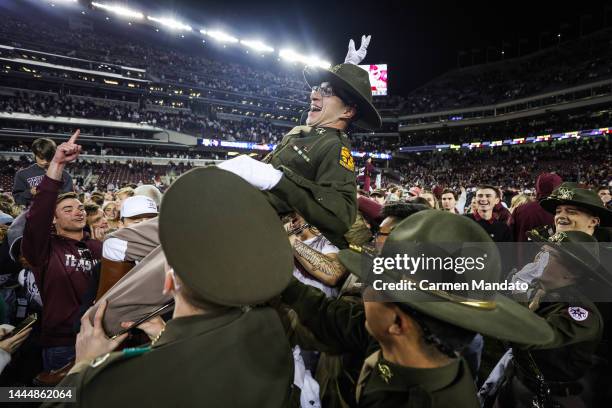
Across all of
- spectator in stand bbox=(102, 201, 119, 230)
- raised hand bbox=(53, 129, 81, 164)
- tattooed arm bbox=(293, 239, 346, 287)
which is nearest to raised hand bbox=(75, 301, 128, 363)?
tattooed arm bbox=(293, 239, 346, 287)

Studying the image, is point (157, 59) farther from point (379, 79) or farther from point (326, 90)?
point (326, 90)

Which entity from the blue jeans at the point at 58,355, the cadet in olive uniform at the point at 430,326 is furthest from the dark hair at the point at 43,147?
the cadet in olive uniform at the point at 430,326

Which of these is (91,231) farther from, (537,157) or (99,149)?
(537,157)

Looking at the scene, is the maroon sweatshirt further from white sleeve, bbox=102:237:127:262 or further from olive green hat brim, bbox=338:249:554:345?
olive green hat brim, bbox=338:249:554:345

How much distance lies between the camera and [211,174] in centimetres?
106

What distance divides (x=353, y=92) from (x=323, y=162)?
21.0 inches

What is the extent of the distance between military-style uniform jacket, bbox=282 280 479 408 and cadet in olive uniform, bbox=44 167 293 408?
1.21 ft

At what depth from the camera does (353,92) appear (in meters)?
2.17

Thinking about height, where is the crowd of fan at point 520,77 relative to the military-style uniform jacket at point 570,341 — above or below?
above

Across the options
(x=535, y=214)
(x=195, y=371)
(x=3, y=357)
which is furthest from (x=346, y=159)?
(x=535, y=214)

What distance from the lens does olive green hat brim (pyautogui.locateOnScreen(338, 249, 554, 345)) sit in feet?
3.59

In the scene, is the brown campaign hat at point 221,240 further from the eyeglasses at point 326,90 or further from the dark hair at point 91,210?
the dark hair at point 91,210

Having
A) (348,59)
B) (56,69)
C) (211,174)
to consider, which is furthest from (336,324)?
(56,69)

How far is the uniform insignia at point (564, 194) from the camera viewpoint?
3.39m
